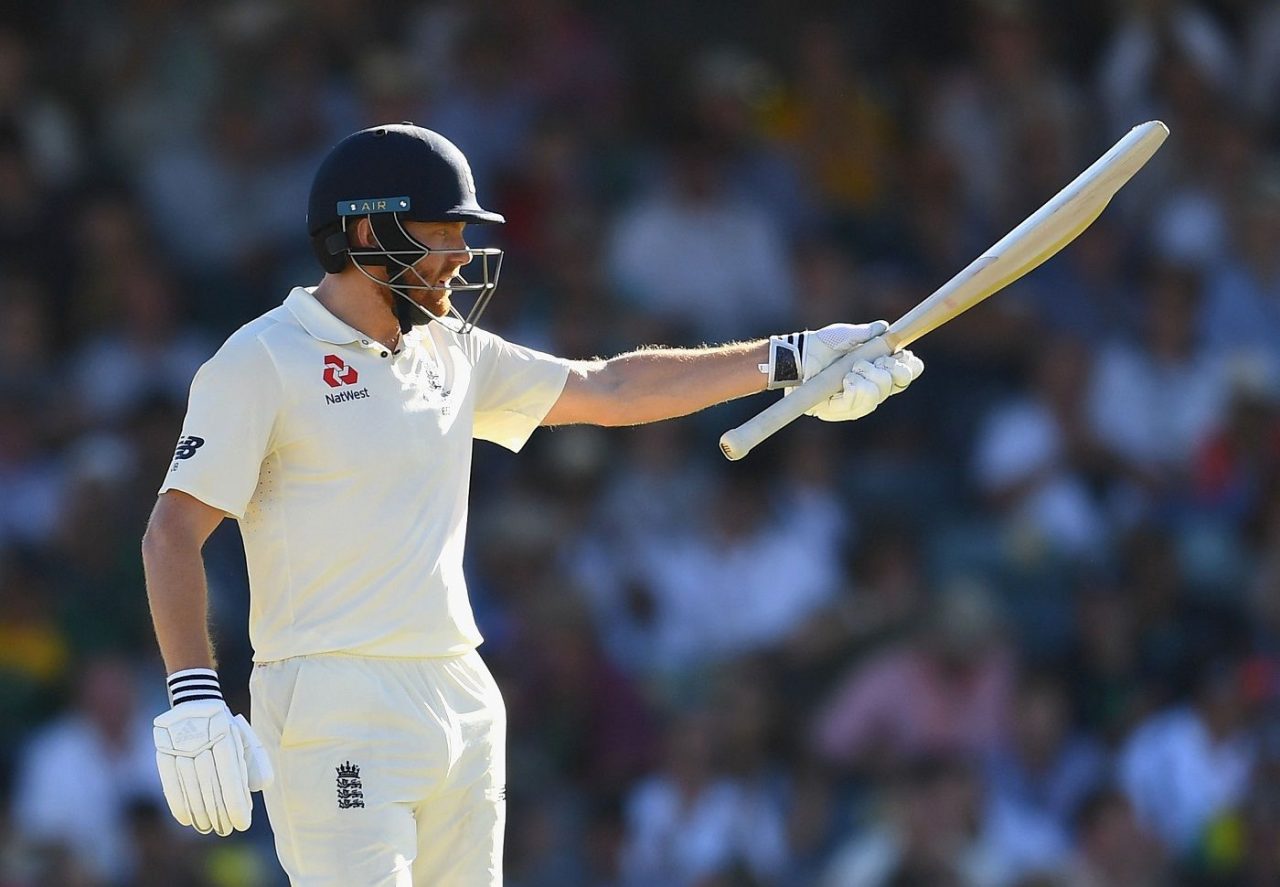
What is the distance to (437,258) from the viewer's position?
3994mm

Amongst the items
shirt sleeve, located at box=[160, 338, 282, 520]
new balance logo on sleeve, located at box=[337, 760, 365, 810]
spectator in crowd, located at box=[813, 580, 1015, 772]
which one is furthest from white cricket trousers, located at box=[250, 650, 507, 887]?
spectator in crowd, located at box=[813, 580, 1015, 772]

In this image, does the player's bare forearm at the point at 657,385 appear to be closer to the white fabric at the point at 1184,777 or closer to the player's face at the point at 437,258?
the player's face at the point at 437,258

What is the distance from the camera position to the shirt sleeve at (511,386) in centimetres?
427

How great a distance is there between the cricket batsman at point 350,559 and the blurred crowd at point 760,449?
3.13m

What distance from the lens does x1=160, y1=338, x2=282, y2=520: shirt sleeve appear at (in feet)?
12.3

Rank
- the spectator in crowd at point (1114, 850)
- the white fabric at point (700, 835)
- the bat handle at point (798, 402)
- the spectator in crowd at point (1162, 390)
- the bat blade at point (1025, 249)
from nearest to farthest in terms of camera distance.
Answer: the bat handle at point (798, 402), the bat blade at point (1025, 249), the white fabric at point (700, 835), the spectator in crowd at point (1114, 850), the spectator in crowd at point (1162, 390)

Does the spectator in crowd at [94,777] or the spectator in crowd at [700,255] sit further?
the spectator in crowd at [700,255]

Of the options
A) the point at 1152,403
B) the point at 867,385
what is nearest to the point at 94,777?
the point at 867,385

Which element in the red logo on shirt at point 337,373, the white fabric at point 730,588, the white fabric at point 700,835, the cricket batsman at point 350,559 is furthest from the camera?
the white fabric at point 730,588

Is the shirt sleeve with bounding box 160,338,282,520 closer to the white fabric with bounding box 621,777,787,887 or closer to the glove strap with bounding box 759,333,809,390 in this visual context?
the glove strap with bounding box 759,333,809,390

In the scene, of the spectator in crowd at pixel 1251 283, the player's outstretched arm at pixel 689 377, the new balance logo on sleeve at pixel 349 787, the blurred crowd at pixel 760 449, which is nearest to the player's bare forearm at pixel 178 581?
the new balance logo on sleeve at pixel 349 787

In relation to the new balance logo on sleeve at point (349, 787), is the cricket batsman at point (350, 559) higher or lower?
higher

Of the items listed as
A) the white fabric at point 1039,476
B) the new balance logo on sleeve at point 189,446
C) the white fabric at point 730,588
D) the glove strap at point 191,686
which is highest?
the white fabric at point 1039,476

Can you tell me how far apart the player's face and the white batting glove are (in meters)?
0.73
